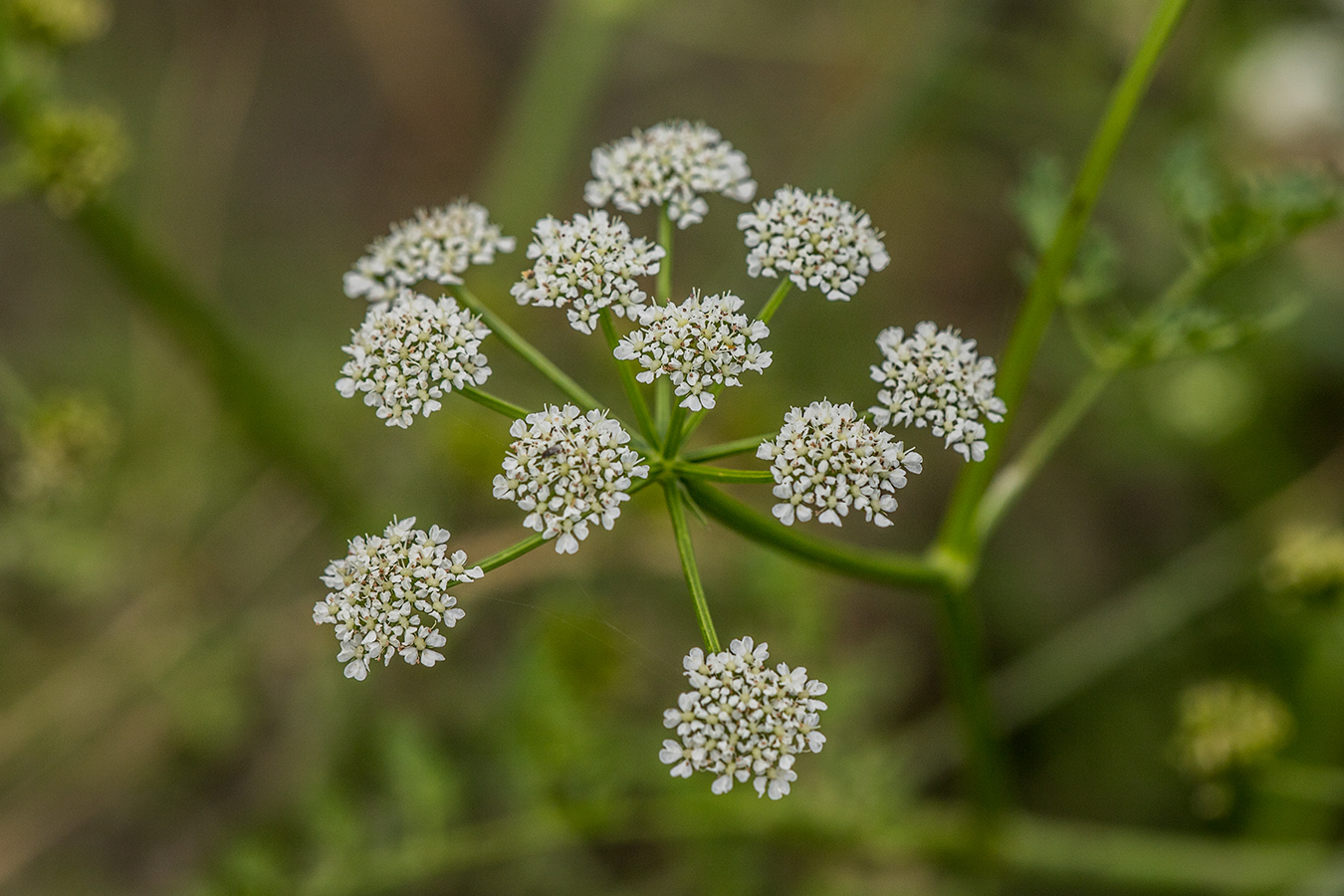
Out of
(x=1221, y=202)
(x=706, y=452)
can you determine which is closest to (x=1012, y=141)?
(x=1221, y=202)

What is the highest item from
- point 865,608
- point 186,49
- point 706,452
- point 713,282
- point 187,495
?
point 186,49

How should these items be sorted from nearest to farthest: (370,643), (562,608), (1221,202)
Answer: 1. (370,643)
2. (1221,202)
3. (562,608)

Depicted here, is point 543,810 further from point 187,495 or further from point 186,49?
point 186,49

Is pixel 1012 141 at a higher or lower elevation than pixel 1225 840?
Result: higher

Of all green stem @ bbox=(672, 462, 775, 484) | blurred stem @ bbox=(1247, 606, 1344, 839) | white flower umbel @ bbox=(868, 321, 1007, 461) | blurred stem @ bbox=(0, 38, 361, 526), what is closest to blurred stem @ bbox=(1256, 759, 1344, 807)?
blurred stem @ bbox=(1247, 606, 1344, 839)

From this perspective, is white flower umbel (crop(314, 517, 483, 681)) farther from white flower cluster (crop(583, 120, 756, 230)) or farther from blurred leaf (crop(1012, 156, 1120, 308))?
blurred leaf (crop(1012, 156, 1120, 308))

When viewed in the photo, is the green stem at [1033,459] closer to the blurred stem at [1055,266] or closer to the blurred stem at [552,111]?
the blurred stem at [1055,266]

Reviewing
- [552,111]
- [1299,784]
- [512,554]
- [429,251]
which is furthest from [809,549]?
[552,111]

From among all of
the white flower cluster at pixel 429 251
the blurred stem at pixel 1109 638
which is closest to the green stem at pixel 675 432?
the white flower cluster at pixel 429 251
